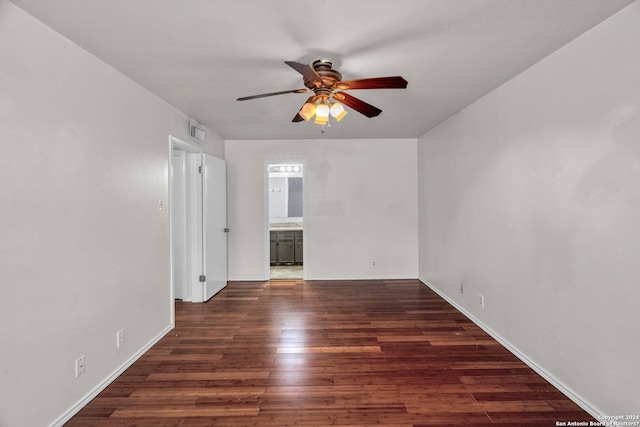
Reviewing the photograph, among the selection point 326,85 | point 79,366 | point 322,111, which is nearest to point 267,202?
point 322,111

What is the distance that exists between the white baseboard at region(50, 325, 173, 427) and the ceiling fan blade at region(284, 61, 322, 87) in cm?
249

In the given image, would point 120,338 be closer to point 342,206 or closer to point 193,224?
point 193,224

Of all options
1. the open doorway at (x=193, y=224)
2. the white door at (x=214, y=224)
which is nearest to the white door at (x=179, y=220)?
the open doorway at (x=193, y=224)

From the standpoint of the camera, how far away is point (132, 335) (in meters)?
2.62

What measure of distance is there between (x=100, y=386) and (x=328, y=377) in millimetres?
1632

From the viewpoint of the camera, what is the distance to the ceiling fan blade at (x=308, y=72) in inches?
70.1

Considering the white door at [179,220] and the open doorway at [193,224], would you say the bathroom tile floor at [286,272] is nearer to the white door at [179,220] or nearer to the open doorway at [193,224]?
the open doorway at [193,224]

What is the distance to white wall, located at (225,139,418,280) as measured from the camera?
520 centimetres

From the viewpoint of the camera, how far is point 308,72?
1.90 m

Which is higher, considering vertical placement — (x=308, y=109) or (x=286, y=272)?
(x=308, y=109)

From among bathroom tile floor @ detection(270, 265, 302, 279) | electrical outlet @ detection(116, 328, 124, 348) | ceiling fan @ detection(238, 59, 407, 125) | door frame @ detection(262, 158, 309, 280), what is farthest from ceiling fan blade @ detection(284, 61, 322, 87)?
bathroom tile floor @ detection(270, 265, 302, 279)

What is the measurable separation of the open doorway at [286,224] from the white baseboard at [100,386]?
8.93 feet

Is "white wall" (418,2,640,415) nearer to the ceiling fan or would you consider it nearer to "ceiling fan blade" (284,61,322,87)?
the ceiling fan

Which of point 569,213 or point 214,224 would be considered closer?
point 569,213
